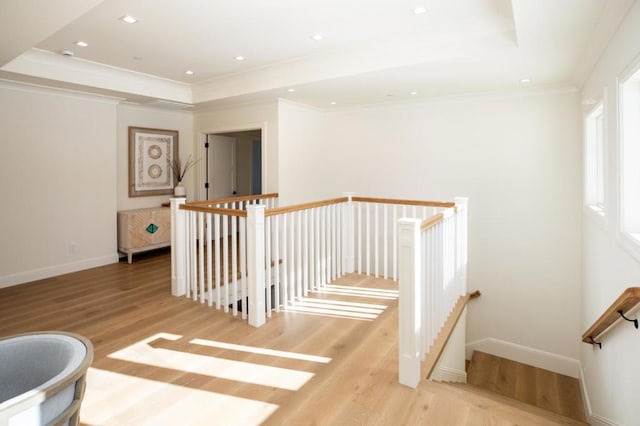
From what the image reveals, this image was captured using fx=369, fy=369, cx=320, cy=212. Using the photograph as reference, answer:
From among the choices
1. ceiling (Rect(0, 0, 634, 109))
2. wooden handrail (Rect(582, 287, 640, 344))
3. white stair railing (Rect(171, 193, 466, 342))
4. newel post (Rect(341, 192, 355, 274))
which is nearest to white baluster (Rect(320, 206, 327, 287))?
white stair railing (Rect(171, 193, 466, 342))

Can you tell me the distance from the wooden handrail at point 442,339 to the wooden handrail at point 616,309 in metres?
1.02

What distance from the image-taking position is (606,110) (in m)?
2.74

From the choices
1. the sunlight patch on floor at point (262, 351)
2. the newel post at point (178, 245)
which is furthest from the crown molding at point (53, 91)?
the sunlight patch on floor at point (262, 351)

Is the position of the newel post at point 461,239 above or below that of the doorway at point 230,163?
below

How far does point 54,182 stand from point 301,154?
348cm

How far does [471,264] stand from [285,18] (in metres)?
3.84

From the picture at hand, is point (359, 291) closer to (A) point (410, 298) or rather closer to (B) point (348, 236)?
(B) point (348, 236)

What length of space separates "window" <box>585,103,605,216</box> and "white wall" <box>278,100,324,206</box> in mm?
3463

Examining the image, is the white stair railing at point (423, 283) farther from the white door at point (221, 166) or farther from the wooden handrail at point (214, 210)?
the white door at point (221, 166)

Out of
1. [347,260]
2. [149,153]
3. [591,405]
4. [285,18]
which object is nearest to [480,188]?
[347,260]

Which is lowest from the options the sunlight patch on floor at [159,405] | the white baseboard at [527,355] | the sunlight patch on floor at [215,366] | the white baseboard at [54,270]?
the white baseboard at [527,355]

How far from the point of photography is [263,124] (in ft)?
18.5

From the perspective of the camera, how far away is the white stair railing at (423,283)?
241 centimetres

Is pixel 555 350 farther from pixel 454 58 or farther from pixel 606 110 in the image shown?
pixel 454 58
